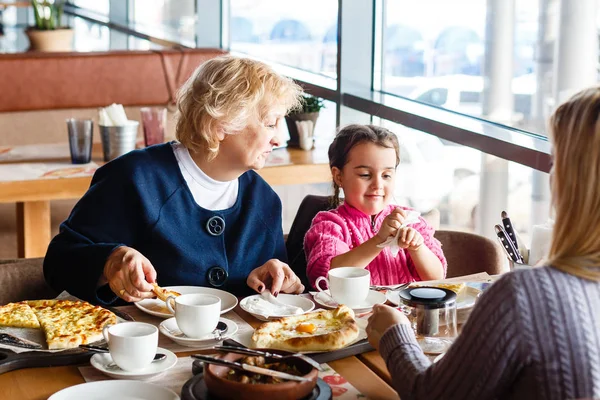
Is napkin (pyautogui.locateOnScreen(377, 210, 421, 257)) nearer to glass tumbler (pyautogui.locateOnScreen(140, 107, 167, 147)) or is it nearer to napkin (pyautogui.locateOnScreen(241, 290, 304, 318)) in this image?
napkin (pyautogui.locateOnScreen(241, 290, 304, 318))

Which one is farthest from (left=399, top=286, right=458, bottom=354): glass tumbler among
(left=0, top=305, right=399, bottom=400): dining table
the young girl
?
the young girl

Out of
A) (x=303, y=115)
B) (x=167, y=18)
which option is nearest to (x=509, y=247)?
(x=303, y=115)

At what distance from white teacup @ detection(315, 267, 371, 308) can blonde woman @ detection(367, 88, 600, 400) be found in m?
0.60

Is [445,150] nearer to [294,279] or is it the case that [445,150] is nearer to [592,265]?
[294,279]

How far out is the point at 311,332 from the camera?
167cm

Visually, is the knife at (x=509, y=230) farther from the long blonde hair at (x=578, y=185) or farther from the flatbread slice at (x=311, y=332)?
the long blonde hair at (x=578, y=185)

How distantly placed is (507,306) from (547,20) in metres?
2.03

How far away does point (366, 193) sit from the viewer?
237 cm

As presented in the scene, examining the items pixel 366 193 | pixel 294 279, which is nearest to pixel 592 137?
pixel 294 279

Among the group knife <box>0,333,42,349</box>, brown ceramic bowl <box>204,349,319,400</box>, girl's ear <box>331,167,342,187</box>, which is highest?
girl's ear <box>331,167,342,187</box>

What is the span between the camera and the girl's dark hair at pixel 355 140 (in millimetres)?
2381

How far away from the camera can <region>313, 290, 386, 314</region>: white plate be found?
1858 millimetres

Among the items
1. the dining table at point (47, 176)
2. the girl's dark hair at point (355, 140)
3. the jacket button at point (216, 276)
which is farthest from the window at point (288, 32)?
the jacket button at point (216, 276)

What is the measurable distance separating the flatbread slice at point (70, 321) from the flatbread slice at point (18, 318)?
1 centimetres
